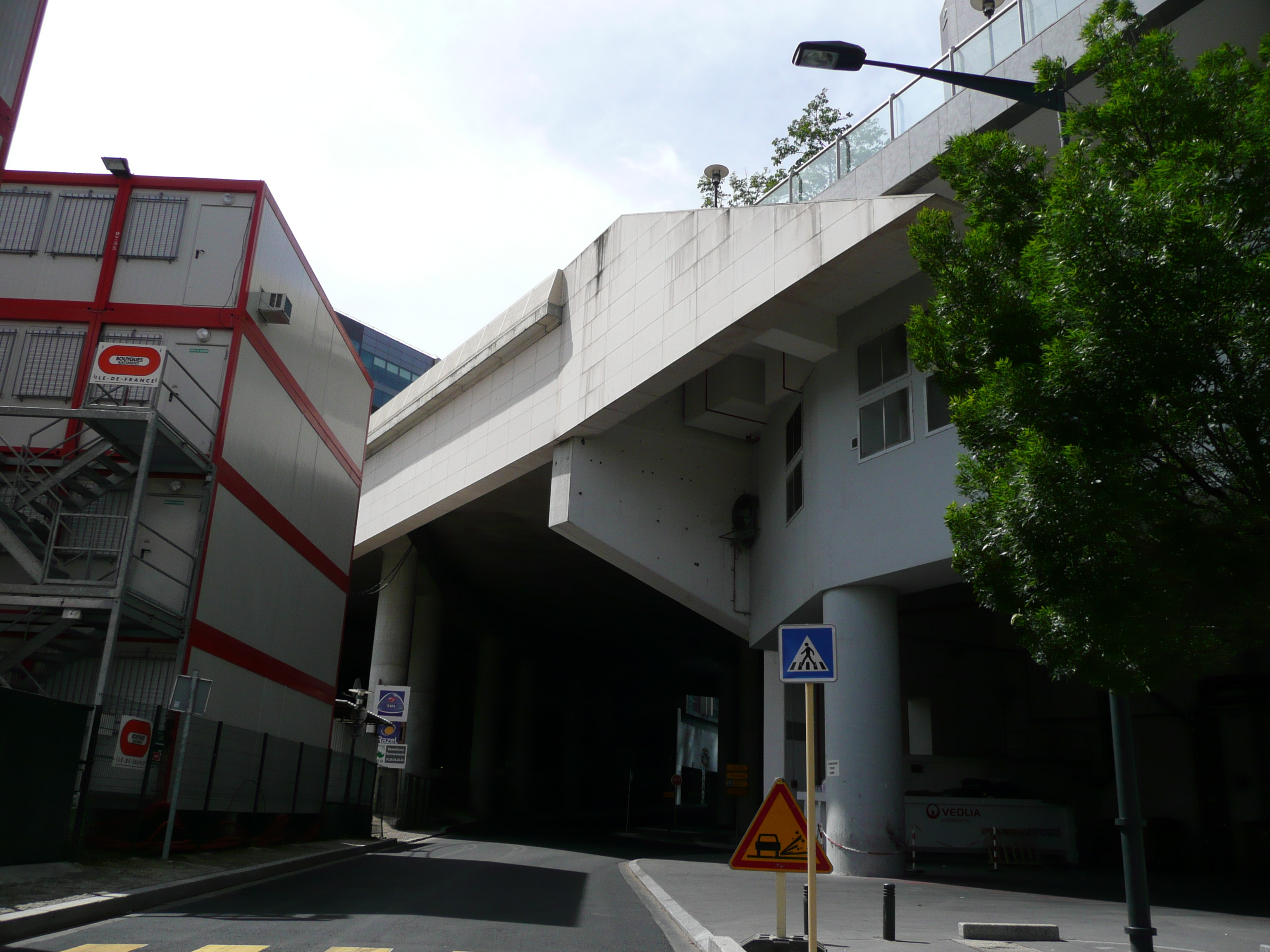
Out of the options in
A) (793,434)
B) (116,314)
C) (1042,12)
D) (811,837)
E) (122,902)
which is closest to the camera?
(811,837)

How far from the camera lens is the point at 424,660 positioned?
130 feet

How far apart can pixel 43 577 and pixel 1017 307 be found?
12.8 meters

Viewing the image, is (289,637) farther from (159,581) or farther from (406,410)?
(406,410)

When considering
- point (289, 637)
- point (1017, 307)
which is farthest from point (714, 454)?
point (1017, 307)

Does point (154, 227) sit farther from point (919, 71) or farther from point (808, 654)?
point (808, 654)

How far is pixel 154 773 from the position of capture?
48.5 ft

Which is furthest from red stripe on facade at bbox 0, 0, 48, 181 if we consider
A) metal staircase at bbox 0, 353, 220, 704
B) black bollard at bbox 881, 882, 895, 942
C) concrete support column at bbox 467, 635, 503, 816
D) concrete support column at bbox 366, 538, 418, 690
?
concrete support column at bbox 467, 635, 503, 816

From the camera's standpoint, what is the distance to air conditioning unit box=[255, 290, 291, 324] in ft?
59.5

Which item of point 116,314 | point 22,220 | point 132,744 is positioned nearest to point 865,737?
point 132,744

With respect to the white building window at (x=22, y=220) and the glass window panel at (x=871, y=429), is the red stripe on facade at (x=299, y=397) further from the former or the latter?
the glass window panel at (x=871, y=429)

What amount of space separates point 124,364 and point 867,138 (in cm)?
1369

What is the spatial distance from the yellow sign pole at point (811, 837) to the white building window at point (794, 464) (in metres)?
14.6

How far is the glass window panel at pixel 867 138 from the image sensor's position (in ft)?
61.5

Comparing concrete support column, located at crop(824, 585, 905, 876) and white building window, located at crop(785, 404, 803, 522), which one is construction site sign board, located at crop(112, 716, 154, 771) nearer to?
concrete support column, located at crop(824, 585, 905, 876)
